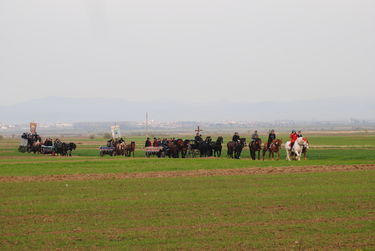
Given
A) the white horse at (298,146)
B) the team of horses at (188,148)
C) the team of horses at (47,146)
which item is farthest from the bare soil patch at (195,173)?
the team of horses at (47,146)

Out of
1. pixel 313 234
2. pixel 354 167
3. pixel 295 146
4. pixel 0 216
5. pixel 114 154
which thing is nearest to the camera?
pixel 313 234

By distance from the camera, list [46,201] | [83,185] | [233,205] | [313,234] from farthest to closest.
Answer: [83,185] < [46,201] < [233,205] < [313,234]

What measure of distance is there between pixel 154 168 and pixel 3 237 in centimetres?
2104

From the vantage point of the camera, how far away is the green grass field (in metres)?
13.7

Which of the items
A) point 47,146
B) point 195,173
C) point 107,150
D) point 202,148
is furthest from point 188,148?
point 195,173

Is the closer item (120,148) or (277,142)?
(277,142)

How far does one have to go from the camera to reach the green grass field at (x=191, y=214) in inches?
538

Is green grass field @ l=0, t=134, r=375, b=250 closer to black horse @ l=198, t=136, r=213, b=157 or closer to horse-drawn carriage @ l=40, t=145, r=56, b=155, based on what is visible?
black horse @ l=198, t=136, r=213, b=157

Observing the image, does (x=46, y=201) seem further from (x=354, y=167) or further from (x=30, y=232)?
(x=354, y=167)

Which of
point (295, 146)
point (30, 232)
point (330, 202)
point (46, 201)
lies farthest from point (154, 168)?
point (30, 232)

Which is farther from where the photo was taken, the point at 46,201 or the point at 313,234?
the point at 46,201

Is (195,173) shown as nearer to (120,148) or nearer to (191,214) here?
(191,214)

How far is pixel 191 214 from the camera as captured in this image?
675 inches

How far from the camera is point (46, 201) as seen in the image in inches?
808
